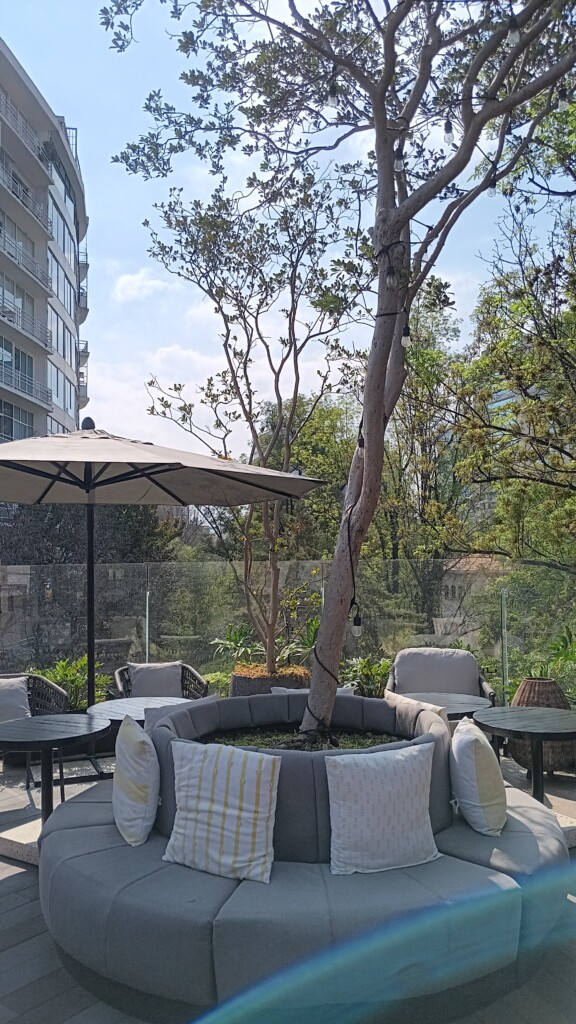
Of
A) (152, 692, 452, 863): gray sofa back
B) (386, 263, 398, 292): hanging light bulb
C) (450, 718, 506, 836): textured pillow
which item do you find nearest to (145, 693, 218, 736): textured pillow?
(152, 692, 452, 863): gray sofa back

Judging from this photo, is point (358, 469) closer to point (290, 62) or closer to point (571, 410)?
point (290, 62)

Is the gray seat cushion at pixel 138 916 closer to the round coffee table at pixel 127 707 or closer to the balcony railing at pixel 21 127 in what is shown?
the round coffee table at pixel 127 707

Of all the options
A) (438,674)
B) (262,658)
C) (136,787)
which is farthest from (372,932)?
(262,658)

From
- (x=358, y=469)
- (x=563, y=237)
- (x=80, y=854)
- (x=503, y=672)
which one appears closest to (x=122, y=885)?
(x=80, y=854)

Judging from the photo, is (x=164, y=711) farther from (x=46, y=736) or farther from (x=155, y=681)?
(x=155, y=681)

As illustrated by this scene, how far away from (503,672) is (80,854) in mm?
6205

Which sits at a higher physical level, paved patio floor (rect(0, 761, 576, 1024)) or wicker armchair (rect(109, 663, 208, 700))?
wicker armchair (rect(109, 663, 208, 700))

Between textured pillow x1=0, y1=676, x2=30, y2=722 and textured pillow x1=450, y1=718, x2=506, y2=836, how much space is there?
138 inches

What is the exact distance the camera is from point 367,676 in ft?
25.1

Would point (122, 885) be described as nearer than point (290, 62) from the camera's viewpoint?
Yes

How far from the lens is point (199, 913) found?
2.49m

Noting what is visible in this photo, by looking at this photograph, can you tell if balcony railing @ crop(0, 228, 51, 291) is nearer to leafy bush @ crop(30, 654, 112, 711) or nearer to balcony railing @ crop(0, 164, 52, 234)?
balcony railing @ crop(0, 164, 52, 234)

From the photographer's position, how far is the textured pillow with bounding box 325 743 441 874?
2820mm

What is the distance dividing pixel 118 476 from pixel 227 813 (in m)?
3.08
